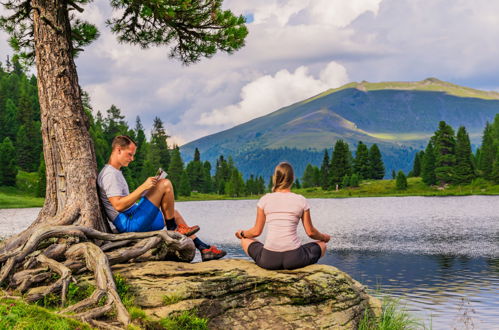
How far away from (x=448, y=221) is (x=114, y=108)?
103704mm

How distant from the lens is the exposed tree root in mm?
7289

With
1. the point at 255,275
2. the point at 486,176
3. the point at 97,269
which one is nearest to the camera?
the point at 97,269

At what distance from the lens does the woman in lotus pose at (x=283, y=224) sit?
8.66m

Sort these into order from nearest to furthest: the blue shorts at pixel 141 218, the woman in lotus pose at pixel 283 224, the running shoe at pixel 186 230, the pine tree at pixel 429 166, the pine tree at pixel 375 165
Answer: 1. the woman in lotus pose at pixel 283 224
2. the blue shorts at pixel 141 218
3. the running shoe at pixel 186 230
4. the pine tree at pixel 429 166
5. the pine tree at pixel 375 165

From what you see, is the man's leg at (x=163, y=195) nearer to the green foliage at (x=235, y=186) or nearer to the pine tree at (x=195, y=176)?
the green foliage at (x=235, y=186)

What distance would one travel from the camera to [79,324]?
6.54 m

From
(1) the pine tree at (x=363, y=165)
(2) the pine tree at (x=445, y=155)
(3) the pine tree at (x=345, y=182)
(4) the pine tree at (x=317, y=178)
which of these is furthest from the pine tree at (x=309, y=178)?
(2) the pine tree at (x=445, y=155)

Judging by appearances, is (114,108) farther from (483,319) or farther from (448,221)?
(483,319)

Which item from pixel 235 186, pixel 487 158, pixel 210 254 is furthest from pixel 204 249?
pixel 235 186

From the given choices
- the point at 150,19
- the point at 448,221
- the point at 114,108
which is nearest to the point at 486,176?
the point at 448,221

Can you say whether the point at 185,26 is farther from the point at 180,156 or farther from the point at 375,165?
the point at 375,165

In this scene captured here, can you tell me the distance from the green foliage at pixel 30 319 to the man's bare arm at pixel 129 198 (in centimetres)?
276

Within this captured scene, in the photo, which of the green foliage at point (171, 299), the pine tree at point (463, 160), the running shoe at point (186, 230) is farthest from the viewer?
the pine tree at point (463, 160)

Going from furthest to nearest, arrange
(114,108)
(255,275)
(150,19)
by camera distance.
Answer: (114,108) < (150,19) < (255,275)
